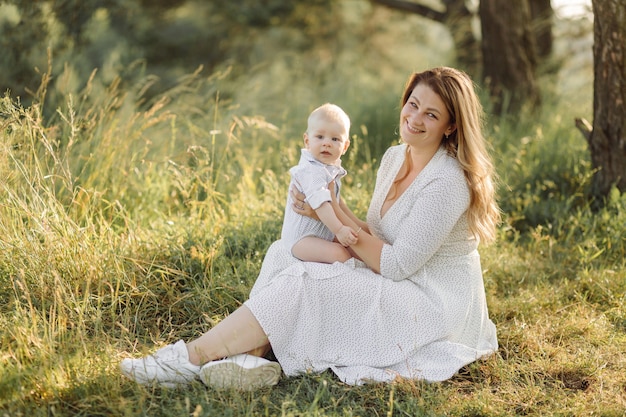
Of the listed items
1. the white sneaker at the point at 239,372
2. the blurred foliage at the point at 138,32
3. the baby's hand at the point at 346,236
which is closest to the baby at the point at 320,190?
the baby's hand at the point at 346,236

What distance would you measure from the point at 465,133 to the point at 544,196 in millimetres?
2592

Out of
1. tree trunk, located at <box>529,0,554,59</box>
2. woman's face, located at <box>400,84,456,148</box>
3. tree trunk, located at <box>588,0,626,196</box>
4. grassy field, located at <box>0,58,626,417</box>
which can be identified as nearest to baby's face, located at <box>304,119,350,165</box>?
woman's face, located at <box>400,84,456,148</box>

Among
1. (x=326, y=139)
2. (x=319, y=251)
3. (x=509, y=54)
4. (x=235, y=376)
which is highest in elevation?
(x=509, y=54)

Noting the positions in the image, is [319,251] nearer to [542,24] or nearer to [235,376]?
[235,376]

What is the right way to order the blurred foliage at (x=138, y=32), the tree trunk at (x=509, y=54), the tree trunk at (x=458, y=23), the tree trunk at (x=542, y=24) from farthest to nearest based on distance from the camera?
the tree trunk at (x=458, y=23), the tree trunk at (x=542, y=24), the tree trunk at (x=509, y=54), the blurred foliage at (x=138, y=32)

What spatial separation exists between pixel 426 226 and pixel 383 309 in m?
0.38

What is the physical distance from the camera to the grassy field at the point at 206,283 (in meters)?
2.85

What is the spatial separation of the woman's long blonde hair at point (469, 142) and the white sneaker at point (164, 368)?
129 centimetres

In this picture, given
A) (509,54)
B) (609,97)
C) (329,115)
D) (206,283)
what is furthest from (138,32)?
(329,115)

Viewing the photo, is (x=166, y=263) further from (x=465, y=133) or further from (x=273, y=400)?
(x=465, y=133)

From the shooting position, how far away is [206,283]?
12.6 feet

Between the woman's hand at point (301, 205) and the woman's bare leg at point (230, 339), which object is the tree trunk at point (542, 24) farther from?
the woman's bare leg at point (230, 339)

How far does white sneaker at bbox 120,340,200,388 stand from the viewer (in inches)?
112

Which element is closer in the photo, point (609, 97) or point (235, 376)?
point (235, 376)
